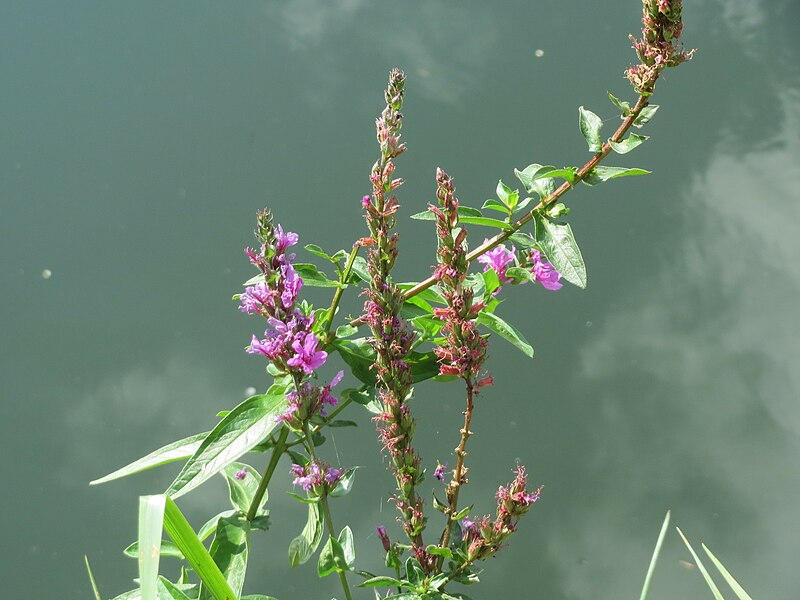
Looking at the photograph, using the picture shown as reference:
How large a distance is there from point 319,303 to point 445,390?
0.99 feet

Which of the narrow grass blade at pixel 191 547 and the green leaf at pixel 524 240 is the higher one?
the green leaf at pixel 524 240

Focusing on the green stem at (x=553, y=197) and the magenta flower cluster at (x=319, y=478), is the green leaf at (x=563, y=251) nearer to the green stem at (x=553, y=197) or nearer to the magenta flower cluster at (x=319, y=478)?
the green stem at (x=553, y=197)

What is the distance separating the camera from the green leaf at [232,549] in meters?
0.81

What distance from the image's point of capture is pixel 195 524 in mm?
1530

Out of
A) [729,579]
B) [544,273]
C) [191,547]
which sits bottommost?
[729,579]

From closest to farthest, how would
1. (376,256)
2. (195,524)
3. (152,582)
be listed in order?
(152,582) < (376,256) < (195,524)

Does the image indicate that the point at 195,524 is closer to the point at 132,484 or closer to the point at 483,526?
the point at 132,484

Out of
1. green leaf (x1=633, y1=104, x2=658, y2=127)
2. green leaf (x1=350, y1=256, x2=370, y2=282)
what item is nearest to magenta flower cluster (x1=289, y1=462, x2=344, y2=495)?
green leaf (x1=350, y1=256, x2=370, y2=282)

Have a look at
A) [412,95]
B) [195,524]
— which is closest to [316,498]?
[195,524]

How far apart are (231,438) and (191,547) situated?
0.62 feet

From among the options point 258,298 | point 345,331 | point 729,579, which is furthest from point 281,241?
point 729,579

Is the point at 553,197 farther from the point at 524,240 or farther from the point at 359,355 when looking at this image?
the point at 359,355

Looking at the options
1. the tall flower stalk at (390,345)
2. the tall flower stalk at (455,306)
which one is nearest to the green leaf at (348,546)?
the tall flower stalk at (390,345)

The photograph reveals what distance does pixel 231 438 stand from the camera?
779 millimetres
